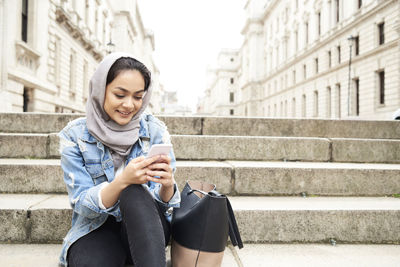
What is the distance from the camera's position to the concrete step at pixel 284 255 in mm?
2072

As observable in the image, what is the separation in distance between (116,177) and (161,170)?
0.85 feet

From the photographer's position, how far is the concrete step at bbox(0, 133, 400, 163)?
3354 millimetres

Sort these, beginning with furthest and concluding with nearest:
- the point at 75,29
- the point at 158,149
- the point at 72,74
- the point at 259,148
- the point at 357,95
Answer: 1. the point at 357,95
2. the point at 72,74
3. the point at 75,29
4. the point at 259,148
5. the point at 158,149

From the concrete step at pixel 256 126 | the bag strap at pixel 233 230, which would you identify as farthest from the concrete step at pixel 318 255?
the concrete step at pixel 256 126

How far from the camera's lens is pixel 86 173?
1.79 m

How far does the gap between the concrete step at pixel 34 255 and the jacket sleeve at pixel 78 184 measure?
1.98ft

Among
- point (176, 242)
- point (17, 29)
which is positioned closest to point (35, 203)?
point (176, 242)

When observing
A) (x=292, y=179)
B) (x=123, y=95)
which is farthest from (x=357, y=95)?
(x=123, y=95)

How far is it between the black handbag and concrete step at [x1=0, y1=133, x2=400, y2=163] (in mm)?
1773

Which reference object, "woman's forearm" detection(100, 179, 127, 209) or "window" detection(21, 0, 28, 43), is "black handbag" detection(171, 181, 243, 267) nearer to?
"woman's forearm" detection(100, 179, 127, 209)

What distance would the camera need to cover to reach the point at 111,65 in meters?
1.71

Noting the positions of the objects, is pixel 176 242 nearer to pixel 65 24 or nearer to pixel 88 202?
pixel 88 202

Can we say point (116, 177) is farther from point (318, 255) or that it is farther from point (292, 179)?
point (292, 179)

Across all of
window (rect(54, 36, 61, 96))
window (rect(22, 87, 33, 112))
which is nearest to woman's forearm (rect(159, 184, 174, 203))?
window (rect(22, 87, 33, 112))
